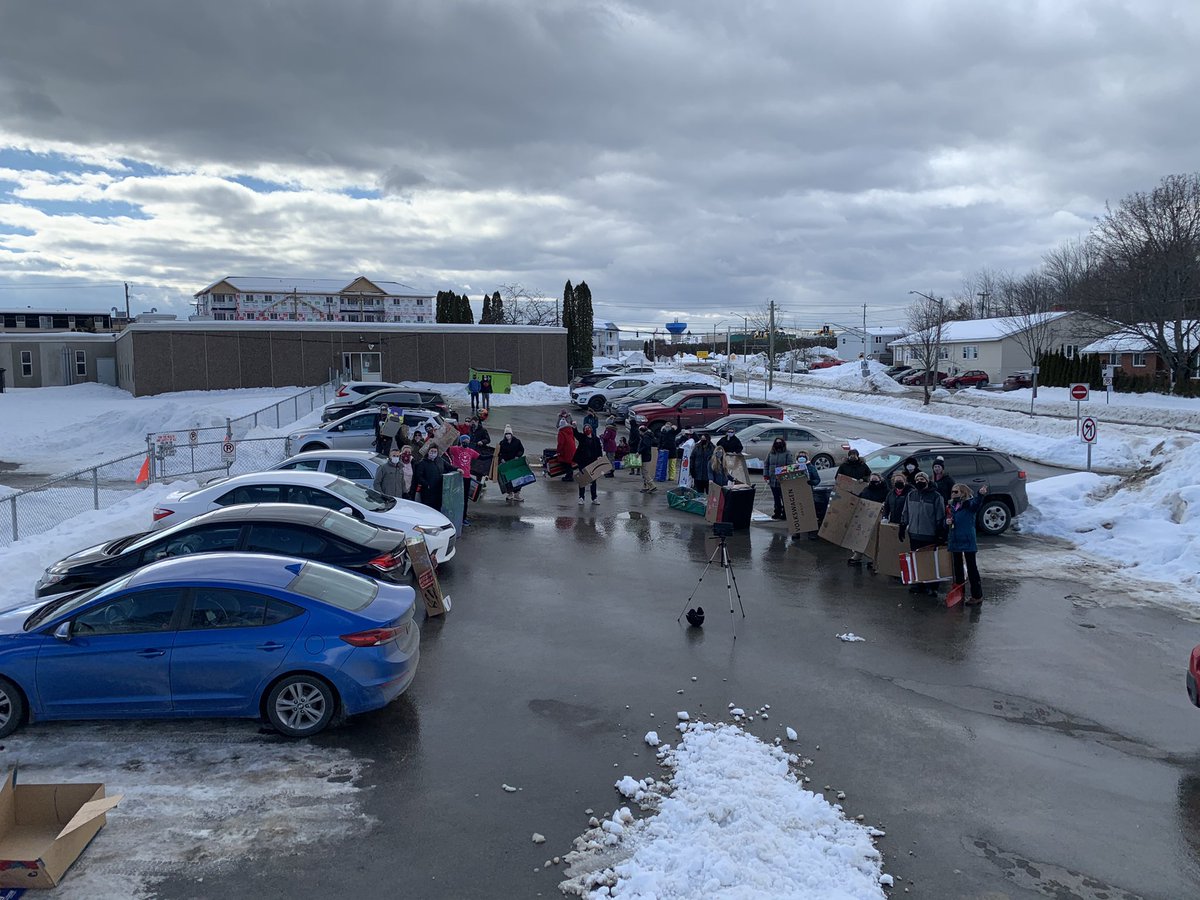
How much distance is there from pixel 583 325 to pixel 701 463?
5181 centimetres

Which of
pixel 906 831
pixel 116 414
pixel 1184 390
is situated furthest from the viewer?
pixel 1184 390

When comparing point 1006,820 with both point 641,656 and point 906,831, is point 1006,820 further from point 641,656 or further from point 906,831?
point 641,656

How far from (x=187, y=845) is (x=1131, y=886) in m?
5.98

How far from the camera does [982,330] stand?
74688 millimetres

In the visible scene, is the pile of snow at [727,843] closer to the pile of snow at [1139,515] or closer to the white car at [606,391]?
the pile of snow at [1139,515]

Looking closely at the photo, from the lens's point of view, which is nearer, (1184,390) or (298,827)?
(298,827)

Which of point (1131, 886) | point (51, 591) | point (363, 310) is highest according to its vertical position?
point (363, 310)

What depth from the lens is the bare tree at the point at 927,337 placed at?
183 feet

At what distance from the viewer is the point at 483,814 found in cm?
609

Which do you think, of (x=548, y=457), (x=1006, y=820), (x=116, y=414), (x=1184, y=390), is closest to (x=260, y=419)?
(x=116, y=414)

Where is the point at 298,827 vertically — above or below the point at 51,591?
below

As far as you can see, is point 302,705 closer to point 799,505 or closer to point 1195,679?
point 1195,679

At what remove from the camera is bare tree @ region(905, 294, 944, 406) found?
5569 centimetres

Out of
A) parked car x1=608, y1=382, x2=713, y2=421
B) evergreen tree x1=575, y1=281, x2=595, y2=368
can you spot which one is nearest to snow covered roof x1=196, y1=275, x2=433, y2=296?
evergreen tree x1=575, y1=281, x2=595, y2=368
